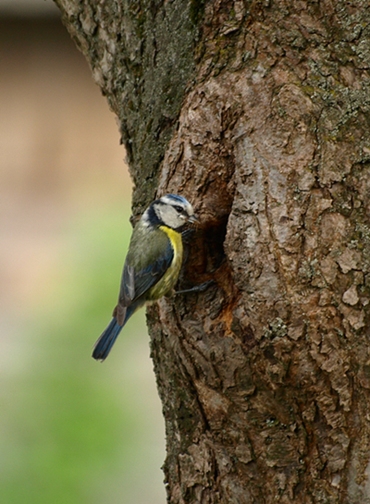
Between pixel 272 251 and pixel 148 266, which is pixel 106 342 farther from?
pixel 272 251

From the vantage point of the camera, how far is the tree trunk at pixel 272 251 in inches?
80.0

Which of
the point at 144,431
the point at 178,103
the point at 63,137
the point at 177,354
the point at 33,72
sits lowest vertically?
the point at 144,431

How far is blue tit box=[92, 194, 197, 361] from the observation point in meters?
2.57

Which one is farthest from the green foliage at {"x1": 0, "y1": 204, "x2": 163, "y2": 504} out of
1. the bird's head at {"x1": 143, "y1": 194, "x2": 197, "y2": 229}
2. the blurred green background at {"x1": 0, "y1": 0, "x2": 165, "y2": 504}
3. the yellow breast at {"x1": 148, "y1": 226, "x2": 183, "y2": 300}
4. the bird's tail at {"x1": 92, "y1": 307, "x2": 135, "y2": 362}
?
the bird's head at {"x1": 143, "y1": 194, "x2": 197, "y2": 229}

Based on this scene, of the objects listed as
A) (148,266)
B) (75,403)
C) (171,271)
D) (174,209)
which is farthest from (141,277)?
(75,403)

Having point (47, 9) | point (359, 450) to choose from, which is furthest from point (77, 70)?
point (359, 450)

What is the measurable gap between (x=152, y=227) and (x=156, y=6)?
32.2 inches

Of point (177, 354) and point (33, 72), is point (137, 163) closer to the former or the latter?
point (177, 354)

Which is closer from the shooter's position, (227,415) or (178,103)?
(227,415)

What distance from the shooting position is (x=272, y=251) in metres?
2.07

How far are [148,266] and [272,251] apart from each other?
921mm

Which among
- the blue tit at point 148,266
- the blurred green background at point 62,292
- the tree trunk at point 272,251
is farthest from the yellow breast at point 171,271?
the blurred green background at point 62,292

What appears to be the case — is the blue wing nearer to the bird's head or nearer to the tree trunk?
the bird's head

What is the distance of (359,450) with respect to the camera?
2.03 m
